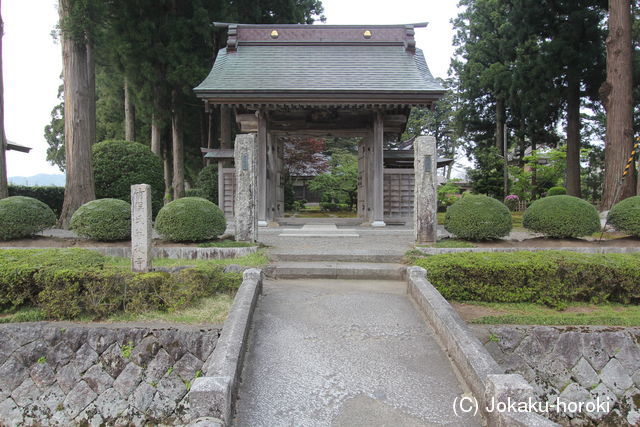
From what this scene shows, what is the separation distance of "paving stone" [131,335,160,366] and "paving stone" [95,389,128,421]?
1.26ft

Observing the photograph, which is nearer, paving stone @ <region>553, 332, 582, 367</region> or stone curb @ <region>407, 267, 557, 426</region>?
stone curb @ <region>407, 267, 557, 426</region>

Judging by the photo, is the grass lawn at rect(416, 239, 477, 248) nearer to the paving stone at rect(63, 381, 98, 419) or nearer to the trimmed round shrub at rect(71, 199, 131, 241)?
the paving stone at rect(63, 381, 98, 419)

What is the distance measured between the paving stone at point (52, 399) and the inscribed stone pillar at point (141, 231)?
72.7 inches

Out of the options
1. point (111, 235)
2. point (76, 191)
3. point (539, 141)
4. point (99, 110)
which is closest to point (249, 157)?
point (111, 235)

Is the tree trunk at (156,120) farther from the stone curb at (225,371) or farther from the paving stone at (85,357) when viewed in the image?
the stone curb at (225,371)

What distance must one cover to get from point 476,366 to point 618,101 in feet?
38.4

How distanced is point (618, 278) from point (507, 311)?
Result: 1.60 meters

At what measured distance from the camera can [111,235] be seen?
7.57m

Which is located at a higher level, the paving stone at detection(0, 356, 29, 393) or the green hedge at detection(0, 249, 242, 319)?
the green hedge at detection(0, 249, 242, 319)

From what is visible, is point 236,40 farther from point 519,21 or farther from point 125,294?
point 519,21

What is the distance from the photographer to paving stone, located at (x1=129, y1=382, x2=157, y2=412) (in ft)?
13.4

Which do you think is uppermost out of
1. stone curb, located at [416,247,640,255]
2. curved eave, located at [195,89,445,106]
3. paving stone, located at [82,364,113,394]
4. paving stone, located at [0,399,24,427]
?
curved eave, located at [195,89,445,106]

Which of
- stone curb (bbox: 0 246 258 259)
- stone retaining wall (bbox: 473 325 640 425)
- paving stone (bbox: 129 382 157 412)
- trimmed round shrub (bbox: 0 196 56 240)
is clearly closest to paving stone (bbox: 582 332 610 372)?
stone retaining wall (bbox: 473 325 640 425)

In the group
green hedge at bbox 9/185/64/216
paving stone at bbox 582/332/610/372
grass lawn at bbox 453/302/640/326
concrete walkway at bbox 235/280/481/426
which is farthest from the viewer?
green hedge at bbox 9/185/64/216
